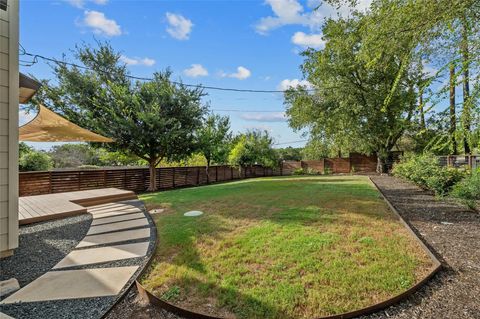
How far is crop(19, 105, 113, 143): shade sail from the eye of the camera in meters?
5.86

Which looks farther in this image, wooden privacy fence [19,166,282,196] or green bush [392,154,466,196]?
wooden privacy fence [19,166,282,196]

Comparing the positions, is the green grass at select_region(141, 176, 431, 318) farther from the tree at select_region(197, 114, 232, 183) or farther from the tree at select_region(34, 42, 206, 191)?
the tree at select_region(197, 114, 232, 183)

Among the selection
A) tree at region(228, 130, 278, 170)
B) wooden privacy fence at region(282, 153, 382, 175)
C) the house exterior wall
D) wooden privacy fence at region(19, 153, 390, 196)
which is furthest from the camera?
wooden privacy fence at region(282, 153, 382, 175)

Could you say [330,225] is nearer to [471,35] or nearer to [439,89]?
[439,89]

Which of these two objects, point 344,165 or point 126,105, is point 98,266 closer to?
point 126,105

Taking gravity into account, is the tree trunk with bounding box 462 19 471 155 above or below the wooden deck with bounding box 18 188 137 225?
above

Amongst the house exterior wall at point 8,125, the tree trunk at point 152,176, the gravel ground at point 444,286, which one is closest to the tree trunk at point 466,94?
the gravel ground at point 444,286

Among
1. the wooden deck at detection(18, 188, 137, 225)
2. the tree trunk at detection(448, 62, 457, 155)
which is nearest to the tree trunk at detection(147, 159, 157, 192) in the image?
the wooden deck at detection(18, 188, 137, 225)

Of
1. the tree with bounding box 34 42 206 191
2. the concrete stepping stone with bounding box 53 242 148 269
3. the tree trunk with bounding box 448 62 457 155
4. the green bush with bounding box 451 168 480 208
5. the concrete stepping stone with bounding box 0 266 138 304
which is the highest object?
the tree with bounding box 34 42 206 191

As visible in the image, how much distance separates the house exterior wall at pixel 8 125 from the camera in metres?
2.49

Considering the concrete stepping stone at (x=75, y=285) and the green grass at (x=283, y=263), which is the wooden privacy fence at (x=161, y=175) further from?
the concrete stepping stone at (x=75, y=285)

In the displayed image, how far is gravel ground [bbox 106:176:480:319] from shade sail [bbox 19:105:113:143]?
5340 millimetres

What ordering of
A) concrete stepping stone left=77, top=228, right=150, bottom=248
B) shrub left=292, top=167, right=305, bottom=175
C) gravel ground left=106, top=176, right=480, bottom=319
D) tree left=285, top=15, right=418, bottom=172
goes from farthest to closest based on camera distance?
shrub left=292, top=167, right=305, bottom=175
tree left=285, top=15, right=418, bottom=172
concrete stepping stone left=77, top=228, right=150, bottom=248
gravel ground left=106, top=176, right=480, bottom=319

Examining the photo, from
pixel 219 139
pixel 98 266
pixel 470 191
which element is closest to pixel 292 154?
pixel 219 139
